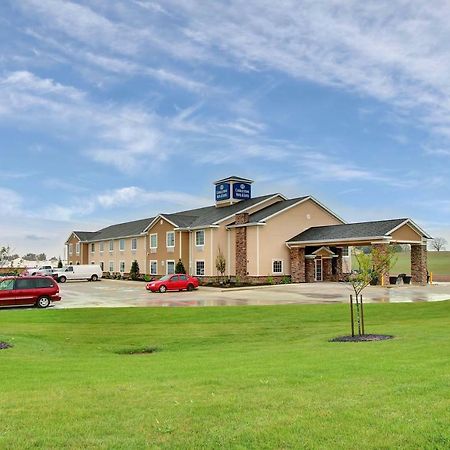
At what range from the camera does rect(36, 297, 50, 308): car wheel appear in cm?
2784

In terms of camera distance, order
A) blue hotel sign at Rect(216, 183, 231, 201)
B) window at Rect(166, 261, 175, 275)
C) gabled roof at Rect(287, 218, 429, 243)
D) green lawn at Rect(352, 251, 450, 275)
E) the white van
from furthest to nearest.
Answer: green lawn at Rect(352, 251, 450, 275), the white van, blue hotel sign at Rect(216, 183, 231, 201), window at Rect(166, 261, 175, 275), gabled roof at Rect(287, 218, 429, 243)

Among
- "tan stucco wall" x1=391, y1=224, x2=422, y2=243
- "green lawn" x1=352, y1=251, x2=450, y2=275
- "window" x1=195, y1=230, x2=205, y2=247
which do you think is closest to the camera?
"tan stucco wall" x1=391, y1=224, x2=422, y2=243

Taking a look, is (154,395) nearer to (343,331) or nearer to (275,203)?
(343,331)

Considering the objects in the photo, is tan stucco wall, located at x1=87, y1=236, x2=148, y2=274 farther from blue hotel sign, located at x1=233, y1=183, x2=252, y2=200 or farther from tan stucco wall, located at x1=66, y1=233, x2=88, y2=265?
blue hotel sign, located at x1=233, y1=183, x2=252, y2=200

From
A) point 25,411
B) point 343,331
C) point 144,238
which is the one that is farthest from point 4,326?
point 144,238

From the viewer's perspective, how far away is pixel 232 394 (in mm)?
7234

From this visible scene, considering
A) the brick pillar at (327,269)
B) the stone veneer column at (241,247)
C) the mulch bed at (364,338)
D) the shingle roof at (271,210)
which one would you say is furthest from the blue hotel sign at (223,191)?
the mulch bed at (364,338)

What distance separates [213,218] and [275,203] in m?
6.21

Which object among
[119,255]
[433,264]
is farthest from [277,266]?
[433,264]

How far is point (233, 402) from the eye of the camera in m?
6.78

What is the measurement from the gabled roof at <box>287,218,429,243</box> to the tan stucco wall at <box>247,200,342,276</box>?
2.61 feet

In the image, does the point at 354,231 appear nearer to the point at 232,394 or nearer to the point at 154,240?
the point at 154,240

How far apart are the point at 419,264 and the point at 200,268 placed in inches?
749

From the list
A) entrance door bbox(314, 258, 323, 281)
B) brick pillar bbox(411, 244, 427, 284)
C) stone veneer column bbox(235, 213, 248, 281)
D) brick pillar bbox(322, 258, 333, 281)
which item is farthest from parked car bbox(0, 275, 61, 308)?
brick pillar bbox(411, 244, 427, 284)
